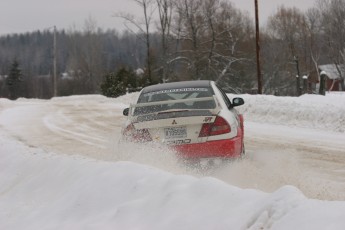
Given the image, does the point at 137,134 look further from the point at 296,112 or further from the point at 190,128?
the point at 296,112

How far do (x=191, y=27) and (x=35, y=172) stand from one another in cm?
4181

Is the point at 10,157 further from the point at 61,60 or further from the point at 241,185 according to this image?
the point at 61,60

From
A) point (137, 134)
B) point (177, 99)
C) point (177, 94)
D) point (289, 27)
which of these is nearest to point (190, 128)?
point (137, 134)

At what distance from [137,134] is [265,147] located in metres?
4.37

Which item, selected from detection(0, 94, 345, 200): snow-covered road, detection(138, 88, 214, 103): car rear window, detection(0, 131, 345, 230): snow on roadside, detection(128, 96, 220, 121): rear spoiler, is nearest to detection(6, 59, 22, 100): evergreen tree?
detection(0, 94, 345, 200): snow-covered road

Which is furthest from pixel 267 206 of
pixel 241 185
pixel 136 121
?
pixel 136 121

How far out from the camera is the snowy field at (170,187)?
3.38 meters

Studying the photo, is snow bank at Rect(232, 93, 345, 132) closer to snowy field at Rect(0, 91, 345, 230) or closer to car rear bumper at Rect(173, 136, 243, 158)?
snowy field at Rect(0, 91, 345, 230)

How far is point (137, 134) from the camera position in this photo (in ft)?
22.2

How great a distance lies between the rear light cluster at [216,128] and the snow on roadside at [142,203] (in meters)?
1.56

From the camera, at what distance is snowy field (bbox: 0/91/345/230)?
3383mm

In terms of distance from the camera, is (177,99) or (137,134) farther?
(177,99)

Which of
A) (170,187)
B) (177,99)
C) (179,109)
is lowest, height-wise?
(170,187)

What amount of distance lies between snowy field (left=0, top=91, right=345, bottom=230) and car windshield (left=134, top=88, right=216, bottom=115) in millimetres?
792
